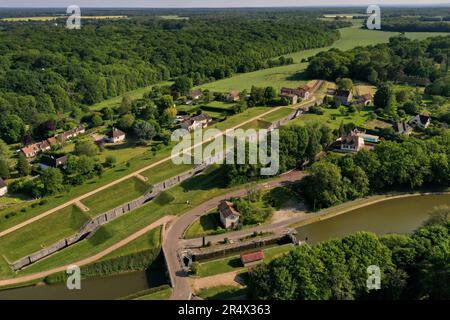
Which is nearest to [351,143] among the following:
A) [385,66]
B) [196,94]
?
[196,94]

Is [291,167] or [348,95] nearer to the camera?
[291,167]

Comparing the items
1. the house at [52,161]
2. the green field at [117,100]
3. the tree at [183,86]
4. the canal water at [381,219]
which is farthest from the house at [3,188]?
the tree at [183,86]

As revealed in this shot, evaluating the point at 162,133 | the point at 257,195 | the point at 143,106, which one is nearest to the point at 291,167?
the point at 257,195

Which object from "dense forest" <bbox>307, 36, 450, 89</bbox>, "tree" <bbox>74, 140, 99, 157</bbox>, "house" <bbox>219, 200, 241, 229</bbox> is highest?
"dense forest" <bbox>307, 36, 450, 89</bbox>

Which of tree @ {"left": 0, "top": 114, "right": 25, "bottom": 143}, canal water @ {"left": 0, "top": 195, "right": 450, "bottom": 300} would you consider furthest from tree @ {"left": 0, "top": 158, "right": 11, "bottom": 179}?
canal water @ {"left": 0, "top": 195, "right": 450, "bottom": 300}

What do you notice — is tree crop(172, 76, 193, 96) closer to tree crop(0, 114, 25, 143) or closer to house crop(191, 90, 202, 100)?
house crop(191, 90, 202, 100)

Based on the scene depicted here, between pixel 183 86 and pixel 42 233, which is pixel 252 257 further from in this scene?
pixel 183 86

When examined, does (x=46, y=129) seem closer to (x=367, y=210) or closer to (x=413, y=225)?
(x=367, y=210)
